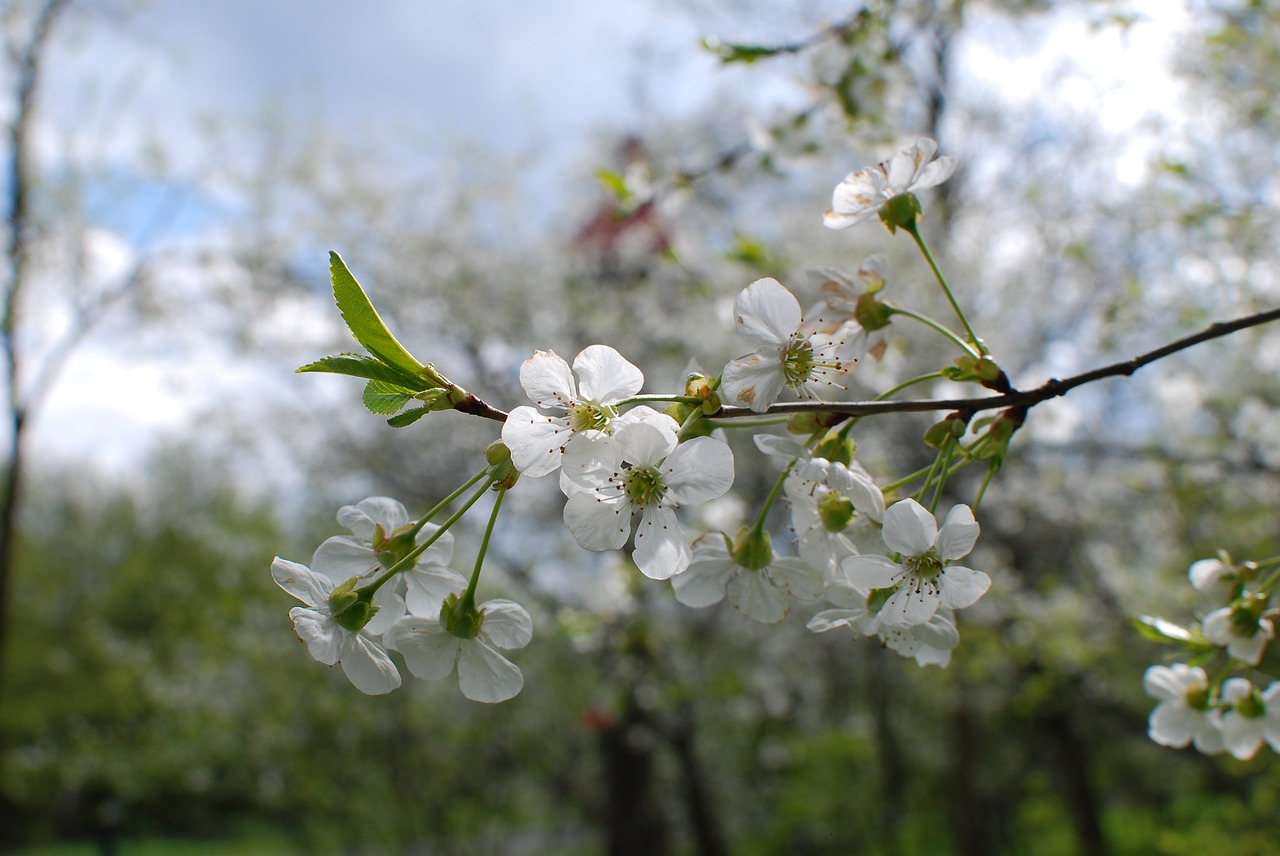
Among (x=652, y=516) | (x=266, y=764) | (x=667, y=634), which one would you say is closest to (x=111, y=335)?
(x=266, y=764)

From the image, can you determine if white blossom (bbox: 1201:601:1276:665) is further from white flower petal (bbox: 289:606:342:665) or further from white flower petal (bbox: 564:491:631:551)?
white flower petal (bbox: 289:606:342:665)

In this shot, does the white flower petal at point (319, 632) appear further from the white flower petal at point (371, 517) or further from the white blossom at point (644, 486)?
the white blossom at point (644, 486)

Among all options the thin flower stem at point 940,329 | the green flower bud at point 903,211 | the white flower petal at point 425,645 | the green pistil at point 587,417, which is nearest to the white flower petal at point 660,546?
the green pistil at point 587,417

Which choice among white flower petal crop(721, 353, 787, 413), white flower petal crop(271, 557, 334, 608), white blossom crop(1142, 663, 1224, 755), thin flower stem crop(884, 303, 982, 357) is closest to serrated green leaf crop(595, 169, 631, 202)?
thin flower stem crop(884, 303, 982, 357)

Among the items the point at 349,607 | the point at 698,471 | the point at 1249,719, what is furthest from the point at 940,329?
the point at 1249,719

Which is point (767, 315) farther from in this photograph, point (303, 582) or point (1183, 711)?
point (1183, 711)

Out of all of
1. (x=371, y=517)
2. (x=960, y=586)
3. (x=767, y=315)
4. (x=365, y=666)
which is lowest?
(x=365, y=666)
